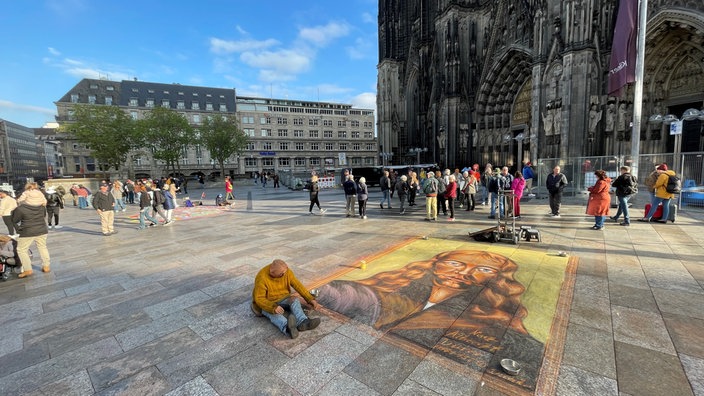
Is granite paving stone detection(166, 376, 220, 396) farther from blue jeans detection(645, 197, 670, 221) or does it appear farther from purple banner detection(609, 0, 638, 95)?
purple banner detection(609, 0, 638, 95)

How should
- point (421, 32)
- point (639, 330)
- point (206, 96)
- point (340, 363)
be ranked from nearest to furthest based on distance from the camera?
point (340, 363) < point (639, 330) < point (421, 32) < point (206, 96)

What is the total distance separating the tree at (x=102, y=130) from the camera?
31250mm

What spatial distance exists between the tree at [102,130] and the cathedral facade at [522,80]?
109ft

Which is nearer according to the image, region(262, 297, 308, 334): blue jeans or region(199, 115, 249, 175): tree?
region(262, 297, 308, 334): blue jeans

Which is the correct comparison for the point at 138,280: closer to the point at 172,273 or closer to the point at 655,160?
the point at 172,273

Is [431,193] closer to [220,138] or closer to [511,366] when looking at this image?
[511,366]

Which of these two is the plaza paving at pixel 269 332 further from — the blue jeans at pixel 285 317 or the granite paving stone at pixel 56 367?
the blue jeans at pixel 285 317

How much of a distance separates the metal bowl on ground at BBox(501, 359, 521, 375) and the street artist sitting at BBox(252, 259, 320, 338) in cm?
201

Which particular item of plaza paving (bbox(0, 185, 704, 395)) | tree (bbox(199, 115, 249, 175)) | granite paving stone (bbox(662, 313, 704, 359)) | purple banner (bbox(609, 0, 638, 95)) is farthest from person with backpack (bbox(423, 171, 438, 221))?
tree (bbox(199, 115, 249, 175))

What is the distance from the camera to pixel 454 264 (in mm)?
5625

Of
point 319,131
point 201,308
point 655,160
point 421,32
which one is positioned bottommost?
point 201,308

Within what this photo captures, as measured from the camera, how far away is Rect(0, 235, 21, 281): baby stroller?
220 inches

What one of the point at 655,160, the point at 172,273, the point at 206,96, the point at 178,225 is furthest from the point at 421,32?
the point at 206,96

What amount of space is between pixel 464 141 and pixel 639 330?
30.2 m
